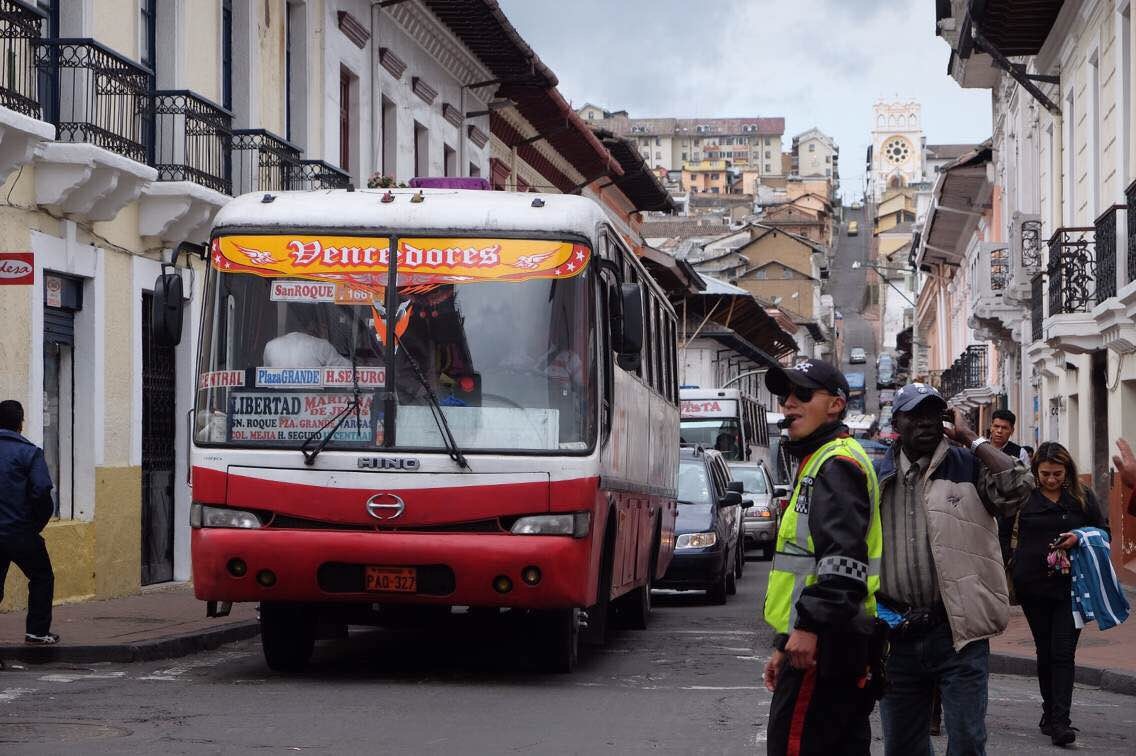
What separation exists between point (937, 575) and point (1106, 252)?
1620 cm

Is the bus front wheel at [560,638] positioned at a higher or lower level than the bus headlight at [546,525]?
lower

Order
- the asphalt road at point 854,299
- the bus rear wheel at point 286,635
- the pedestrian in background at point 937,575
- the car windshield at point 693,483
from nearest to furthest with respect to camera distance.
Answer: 1. the pedestrian in background at point 937,575
2. the bus rear wheel at point 286,635
3. the car windshield at point 693,483
4. the asphalt road at point 854,299

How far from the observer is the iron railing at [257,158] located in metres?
21.4

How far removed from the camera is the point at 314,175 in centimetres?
2358

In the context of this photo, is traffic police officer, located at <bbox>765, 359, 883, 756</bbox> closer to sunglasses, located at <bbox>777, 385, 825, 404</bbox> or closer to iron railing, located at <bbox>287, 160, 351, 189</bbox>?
sunglasses, located at <bbox>777, 385, 825, 404</bbox>

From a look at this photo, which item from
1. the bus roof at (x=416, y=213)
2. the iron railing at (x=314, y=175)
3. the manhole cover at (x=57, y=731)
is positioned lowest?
the manhole cover at (x=57, y=731)

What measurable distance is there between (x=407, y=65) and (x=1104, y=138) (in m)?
11.0

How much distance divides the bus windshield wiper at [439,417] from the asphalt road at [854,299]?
124 m

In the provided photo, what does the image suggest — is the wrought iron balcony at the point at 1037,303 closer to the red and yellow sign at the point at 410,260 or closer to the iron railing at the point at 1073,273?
→ the iron railing at the point at 1073,273

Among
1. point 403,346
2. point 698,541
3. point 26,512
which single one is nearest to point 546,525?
point 403,346

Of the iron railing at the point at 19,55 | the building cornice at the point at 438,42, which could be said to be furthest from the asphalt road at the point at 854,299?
the iron railing at the point at 19,55

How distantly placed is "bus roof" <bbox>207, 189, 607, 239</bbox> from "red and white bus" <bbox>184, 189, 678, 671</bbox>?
1 centimetres

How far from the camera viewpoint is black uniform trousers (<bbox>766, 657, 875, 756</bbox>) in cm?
592

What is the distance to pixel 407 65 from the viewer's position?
29531mm
